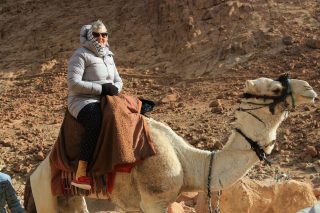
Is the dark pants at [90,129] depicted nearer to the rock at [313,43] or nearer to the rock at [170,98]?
the rock at [170,98]

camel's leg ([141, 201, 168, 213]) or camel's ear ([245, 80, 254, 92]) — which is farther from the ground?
camel's ear ([245, 80, 254, 92])

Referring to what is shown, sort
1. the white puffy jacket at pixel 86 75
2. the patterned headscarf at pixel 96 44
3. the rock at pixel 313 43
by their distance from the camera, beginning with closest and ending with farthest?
the white puffy jacket at pixel 86 75
the patterned headscarf at pixel 96 44
the rock at pixel 313 43

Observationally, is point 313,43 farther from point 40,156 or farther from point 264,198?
point 264,198

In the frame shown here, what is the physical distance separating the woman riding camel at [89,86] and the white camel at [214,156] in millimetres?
394

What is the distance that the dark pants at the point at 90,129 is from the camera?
5.79m

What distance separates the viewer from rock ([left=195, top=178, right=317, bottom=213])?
7.30 meters

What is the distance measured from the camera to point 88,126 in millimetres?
5789

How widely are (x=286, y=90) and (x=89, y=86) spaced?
1760 mm

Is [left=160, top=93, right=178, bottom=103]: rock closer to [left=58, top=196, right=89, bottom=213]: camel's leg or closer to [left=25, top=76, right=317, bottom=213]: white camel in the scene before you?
[left=58, top=196, right=89, bottom=213]: camel's leg

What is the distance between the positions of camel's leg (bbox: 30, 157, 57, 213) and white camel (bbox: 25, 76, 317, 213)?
0.55 meters

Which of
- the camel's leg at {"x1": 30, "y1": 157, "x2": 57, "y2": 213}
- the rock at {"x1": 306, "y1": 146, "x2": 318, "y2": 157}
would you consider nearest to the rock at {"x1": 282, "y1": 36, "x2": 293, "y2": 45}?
the rock at {"x1": 306, "y1": 146, "x2": 318, "y2": 157}

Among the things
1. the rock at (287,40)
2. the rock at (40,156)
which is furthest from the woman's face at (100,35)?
the rock at (287,40)

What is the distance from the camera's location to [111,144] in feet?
18.9

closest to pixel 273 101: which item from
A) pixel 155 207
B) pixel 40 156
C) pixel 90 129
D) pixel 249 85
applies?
pixel 249 85
